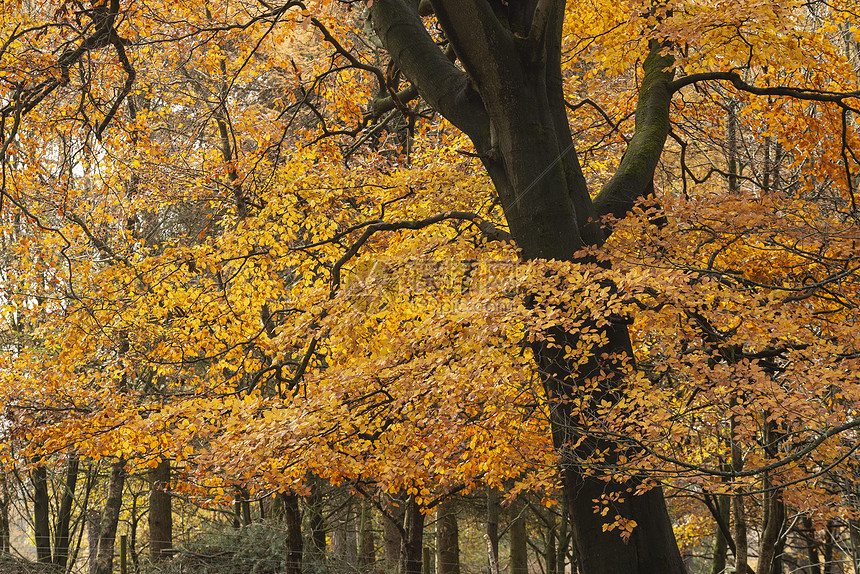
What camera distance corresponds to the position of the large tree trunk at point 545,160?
17.1ft

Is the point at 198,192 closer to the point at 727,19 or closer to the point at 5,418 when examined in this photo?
the point at 5,418

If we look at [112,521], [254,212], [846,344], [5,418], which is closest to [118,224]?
[254,212]

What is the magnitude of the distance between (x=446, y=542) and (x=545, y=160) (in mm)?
7370

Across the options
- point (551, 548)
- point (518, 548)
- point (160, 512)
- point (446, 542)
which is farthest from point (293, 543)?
point (551, 548)

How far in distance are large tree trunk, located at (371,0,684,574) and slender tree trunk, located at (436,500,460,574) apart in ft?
18.0

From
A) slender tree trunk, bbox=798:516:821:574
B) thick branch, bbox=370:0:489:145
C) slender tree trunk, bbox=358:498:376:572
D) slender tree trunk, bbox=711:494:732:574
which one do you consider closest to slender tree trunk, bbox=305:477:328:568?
slender tree trunk, bbox=358:498:376:572

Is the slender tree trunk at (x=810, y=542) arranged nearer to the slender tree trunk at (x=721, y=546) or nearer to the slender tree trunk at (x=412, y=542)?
the slender tree trunk at (x=721, y=546)

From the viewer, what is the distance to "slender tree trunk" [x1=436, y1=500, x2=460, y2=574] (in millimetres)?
10555

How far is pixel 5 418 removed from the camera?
7.88 metres

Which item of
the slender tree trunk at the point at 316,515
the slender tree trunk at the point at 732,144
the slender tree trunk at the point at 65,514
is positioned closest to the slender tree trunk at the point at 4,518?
the slender tree trunk at the point at 65,514

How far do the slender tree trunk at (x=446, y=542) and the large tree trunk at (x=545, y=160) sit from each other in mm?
5483

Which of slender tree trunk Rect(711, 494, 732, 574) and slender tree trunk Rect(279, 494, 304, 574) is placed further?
slender tree trunk Rect(711, 494, 732, 574)

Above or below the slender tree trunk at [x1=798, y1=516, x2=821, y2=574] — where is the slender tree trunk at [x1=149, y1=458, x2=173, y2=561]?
above

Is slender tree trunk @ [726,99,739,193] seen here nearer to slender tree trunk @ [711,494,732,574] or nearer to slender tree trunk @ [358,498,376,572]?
slender tree trunk @ [711,494,732,574]
